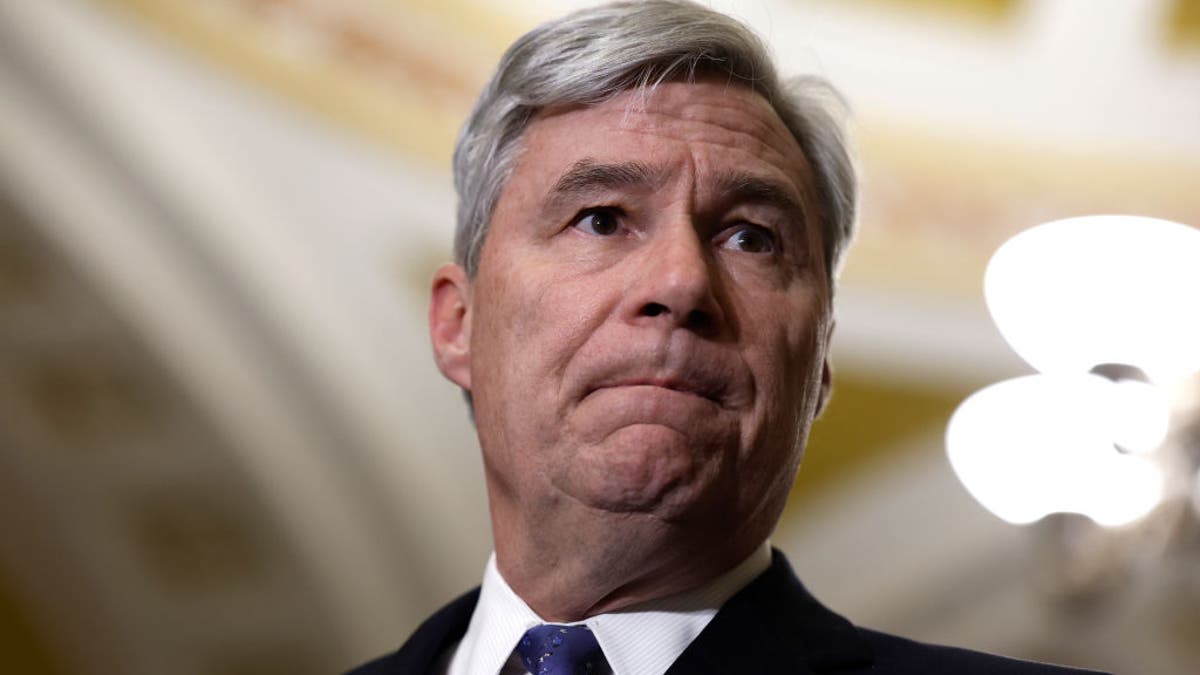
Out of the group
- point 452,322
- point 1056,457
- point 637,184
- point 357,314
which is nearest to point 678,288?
point 637,184

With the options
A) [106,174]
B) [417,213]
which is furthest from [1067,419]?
[106,174]

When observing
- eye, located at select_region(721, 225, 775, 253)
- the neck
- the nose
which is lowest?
the neck

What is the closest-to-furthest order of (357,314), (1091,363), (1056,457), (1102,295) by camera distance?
(1091,363) → (1102,295) → (1056,457) → (357,314)

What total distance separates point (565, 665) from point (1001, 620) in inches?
243

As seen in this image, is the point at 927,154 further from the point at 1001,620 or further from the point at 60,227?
the point at 60,227

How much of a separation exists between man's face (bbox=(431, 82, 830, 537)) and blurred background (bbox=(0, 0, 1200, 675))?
3597mm

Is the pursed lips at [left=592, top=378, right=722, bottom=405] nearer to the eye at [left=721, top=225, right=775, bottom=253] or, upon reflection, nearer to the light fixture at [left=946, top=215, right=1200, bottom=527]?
the eye at [left=721, top=225, right=775, bottom=253]

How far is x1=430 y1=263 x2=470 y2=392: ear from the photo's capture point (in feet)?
6.94

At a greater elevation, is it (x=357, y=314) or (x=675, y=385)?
(x=357, y=314)

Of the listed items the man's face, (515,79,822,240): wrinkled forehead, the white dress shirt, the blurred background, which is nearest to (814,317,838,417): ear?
the man's face

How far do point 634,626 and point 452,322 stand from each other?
1.82 feet

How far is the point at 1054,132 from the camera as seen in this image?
6.88m

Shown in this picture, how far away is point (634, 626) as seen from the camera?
5.93 feet

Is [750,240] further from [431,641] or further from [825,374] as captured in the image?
[431,641]
